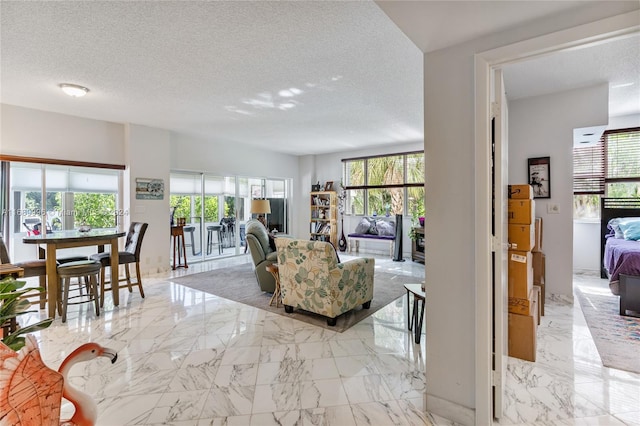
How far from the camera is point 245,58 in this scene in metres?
2.83

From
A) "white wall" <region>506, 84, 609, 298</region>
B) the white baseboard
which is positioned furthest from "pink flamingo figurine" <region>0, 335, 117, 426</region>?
"white wall" <region>506, 84, 609, 298</region>

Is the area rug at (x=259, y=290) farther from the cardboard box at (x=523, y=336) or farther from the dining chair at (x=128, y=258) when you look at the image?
the cardboard box at (x=523, y=336)

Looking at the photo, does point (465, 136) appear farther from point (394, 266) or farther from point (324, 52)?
point (394, 266)

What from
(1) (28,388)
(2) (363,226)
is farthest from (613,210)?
(1) (28,388)

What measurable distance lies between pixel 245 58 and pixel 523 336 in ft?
11.2

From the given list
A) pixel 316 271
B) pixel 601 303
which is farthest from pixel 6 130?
pixel 601 303

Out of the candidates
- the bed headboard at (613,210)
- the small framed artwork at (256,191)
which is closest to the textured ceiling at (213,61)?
the small framed artwork at (256,191)

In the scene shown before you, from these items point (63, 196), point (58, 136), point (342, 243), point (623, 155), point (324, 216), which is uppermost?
point (58, 136)

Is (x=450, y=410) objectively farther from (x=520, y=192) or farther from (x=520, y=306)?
(x=520, y=192)

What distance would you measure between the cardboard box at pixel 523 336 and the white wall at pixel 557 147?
168cm

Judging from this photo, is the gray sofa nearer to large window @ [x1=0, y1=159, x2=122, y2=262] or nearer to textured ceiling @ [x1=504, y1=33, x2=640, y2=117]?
large window @ [x1=0, y1=159, x2=122, y2=262]

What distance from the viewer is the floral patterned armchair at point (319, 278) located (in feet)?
9.67

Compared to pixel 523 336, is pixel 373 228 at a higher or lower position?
higher

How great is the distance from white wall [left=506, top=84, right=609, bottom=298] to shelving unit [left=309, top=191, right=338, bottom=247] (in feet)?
15.6
